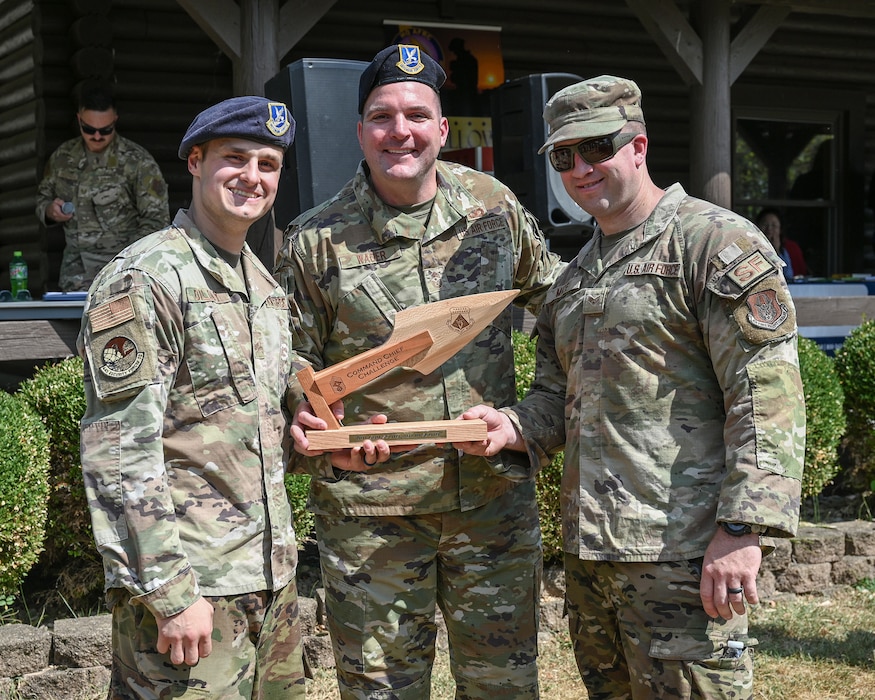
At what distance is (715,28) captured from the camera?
270 inches

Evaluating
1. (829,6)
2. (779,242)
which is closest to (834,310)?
(829,6)

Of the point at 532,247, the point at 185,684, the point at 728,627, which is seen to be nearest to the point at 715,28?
the point at 532,247

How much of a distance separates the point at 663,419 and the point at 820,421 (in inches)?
129

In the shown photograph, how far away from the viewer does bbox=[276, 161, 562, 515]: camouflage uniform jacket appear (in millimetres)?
2746

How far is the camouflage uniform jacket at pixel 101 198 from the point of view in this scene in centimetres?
673

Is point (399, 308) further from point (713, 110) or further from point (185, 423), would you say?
point (713, 110)

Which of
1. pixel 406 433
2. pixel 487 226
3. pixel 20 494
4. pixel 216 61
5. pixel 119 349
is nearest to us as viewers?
pixel 119 349

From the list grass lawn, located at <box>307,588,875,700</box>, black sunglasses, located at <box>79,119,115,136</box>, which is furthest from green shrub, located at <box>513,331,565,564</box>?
black sunglasses, located at <box>79,119,115,136</box>

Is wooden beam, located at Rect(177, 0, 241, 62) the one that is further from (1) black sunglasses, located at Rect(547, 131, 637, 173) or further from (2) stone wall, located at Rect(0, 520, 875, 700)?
(1) black sunglasses, located at Rect(547, 131, 637, 173)

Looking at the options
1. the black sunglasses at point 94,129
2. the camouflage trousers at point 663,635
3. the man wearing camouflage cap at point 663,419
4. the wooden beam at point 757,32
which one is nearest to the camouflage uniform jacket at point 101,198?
the black sunglasses at point 94,129

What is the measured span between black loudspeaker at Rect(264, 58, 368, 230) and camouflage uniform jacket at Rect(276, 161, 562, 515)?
159cm

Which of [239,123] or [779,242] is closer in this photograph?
[239,123]

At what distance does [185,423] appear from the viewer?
2.29 m

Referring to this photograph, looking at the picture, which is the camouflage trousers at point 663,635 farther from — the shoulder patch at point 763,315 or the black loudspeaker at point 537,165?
the black loudspeaker at point 537,165
